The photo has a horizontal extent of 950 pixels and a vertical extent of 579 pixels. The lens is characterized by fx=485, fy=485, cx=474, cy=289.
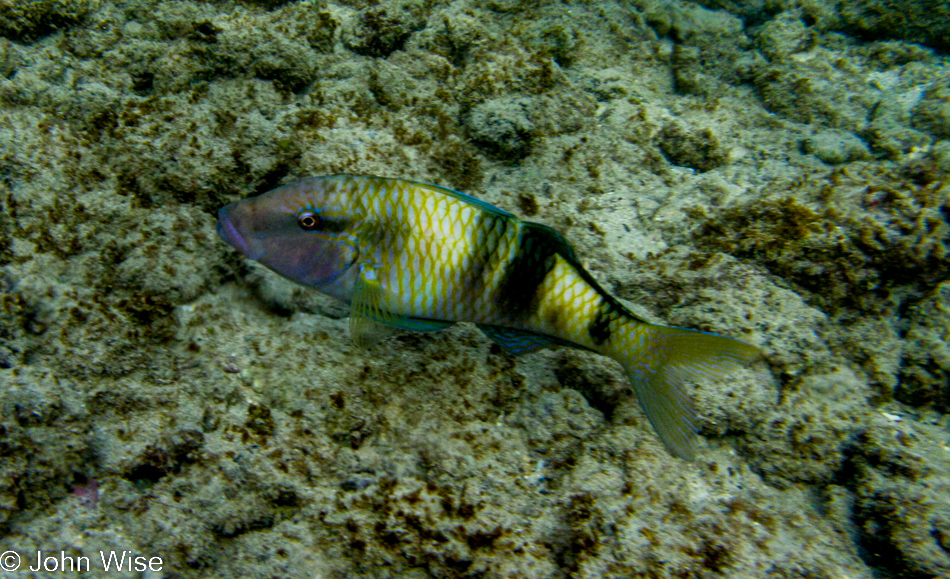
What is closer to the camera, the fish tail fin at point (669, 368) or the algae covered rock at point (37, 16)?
the fish tail fin at point (669, 368)

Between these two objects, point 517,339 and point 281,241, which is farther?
point 517,339

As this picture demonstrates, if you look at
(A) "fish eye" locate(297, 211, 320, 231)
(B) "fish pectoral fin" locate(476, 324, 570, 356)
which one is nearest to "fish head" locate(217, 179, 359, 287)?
(A) "fish eye" locate(297, 211, 320, 231)

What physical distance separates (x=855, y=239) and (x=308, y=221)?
2.78 m

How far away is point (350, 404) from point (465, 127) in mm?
1938

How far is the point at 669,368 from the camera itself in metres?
1.97

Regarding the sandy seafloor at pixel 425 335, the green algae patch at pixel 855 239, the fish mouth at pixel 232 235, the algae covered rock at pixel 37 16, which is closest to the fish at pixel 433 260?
the fish mouth at pixel 232 235

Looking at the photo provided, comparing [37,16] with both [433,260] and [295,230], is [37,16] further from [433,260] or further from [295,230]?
[433,260]

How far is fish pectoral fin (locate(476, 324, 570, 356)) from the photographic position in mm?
2195

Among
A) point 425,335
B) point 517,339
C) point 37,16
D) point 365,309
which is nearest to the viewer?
point 365,309

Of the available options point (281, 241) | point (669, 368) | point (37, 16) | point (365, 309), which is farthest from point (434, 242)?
point (37, 16)

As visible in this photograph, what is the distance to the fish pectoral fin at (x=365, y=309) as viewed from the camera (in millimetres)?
2102

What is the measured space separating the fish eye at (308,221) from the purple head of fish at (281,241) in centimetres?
2

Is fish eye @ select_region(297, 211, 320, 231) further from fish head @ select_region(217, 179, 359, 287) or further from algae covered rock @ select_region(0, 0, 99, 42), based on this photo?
algae covered rock @ select_region(0, 0, 99, 42)

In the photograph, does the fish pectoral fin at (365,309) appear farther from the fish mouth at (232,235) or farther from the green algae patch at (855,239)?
the green algae patch at (855,239)
